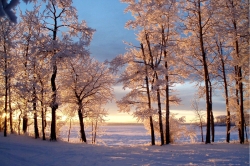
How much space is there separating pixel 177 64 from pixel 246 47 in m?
5.06

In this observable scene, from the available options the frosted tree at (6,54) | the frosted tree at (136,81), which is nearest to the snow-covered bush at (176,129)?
the frosted tree at (136,81)

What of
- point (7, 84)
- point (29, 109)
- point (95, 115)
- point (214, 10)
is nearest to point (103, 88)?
point (95, 115)

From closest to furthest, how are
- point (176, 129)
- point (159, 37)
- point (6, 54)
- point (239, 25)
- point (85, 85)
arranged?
1. point (239, 25)
2. point (159, 37)
3. point (6, 54)
4. point (85, 85)
5. point (176, 129)

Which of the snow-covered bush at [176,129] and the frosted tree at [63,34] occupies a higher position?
the frosted tree at [63,34]

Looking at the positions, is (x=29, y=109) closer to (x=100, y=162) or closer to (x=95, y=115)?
(x=95, y=115)

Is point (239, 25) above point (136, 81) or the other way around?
above

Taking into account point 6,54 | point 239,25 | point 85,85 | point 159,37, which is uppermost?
point 239,25

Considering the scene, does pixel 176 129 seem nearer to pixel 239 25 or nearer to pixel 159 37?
pixel 159 37

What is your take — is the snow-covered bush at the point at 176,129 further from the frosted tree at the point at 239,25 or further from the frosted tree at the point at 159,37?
the frosted tree at the point at 239,25

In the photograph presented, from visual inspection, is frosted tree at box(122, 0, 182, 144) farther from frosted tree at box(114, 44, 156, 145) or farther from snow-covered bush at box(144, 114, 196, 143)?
snow-covered bush at box(144, 114, 196, 143)

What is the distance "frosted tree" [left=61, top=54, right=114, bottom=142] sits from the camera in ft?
68.6

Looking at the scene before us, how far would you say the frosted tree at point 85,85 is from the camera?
2092 centimetres

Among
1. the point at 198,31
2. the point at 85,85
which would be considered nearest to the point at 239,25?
the point at 198,31

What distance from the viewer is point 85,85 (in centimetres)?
2103
